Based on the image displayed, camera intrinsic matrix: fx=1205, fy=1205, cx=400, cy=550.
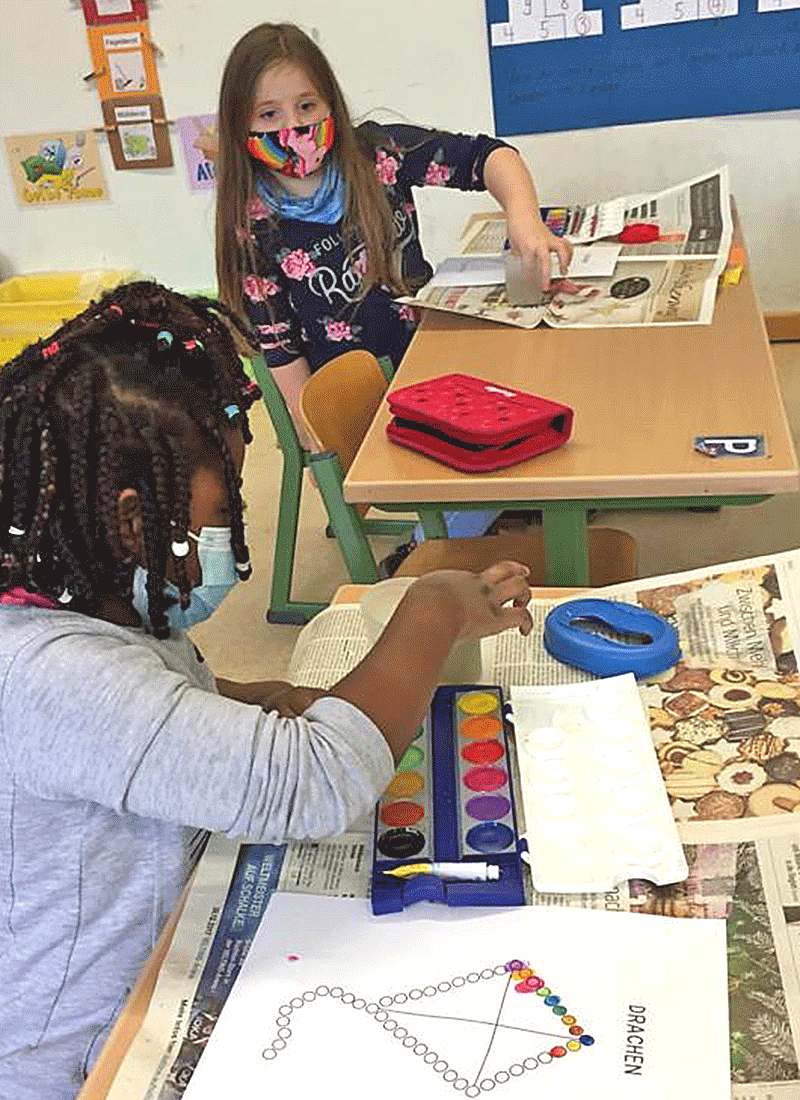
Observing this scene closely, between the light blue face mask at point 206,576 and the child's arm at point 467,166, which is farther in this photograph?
the child's arm at point 467,166

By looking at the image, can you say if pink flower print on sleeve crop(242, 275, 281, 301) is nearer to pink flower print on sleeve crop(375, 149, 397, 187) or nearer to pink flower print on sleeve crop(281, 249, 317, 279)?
pink flower print on sleeve crop(281, 249, 317, 279)

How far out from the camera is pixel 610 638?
1.01 metres

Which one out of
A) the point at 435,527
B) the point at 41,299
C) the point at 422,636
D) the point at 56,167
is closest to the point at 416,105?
the point at 56,167

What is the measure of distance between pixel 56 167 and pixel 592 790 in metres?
3.11

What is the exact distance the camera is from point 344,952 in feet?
2.37

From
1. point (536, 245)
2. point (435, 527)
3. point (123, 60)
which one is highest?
point (123, 60)

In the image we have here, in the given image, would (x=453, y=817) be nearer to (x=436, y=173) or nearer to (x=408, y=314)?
(x=408, y=314)

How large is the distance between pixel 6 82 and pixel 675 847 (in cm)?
326

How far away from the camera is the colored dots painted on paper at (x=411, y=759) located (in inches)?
34.0

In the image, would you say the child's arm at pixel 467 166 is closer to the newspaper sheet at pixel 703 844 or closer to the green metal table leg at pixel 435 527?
the green metal table leg at pixel 435 527

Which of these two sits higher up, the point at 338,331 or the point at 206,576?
the point at 206,576

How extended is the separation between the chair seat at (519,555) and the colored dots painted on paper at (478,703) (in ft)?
2.29

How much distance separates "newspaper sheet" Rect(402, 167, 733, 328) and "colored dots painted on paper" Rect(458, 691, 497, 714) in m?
0.93

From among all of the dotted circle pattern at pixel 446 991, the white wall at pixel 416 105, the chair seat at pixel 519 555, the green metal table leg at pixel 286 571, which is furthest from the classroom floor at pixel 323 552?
the dotted circle pattern at pixel 446 991
